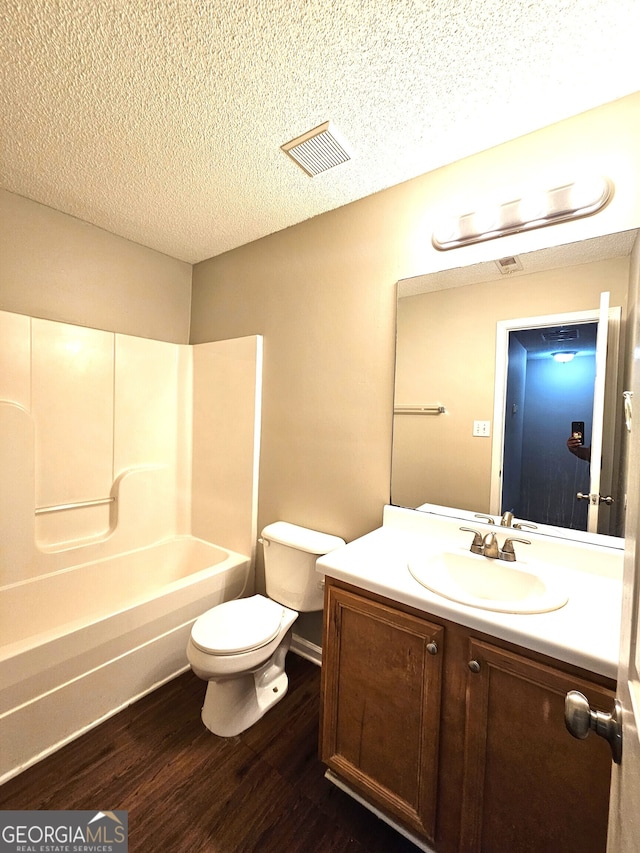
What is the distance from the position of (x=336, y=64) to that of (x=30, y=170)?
1.49 metres

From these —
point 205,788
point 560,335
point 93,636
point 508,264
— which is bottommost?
point 205,788

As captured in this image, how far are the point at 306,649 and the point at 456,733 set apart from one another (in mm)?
1222

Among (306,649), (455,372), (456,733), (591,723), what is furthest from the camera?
(306,649)

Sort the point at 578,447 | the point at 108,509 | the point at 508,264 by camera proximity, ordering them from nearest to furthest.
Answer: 1. the point at 578,447
2. the point at 508,264
3. the point at 108,509

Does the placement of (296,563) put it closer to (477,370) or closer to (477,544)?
(477,544)

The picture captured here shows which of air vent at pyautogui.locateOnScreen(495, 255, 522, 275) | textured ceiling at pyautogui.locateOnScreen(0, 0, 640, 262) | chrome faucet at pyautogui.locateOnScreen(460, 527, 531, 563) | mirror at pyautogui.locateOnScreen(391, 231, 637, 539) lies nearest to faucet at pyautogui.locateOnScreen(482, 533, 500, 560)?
chrome faucet at pyautogui.locateOnScreen(460, 527, 531, 563)

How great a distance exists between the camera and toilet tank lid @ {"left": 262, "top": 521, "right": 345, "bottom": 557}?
180 cm

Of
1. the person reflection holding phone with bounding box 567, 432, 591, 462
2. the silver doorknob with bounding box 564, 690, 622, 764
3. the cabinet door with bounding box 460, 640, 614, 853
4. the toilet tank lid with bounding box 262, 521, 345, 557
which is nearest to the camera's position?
the silver doorknob with bounding box 564, 690, 622, 764

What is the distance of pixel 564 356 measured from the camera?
1.32 metres

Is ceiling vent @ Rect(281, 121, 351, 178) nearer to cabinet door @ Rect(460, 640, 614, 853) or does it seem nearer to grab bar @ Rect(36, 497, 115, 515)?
cabinet door @ Rect(460, 640, 614, 853)

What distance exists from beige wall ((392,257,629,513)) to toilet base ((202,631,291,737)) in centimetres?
111

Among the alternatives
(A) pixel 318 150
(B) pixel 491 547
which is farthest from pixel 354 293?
(B) pixel 491 547

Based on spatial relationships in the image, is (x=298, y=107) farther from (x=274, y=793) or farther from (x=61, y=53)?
(x=274, y=793)

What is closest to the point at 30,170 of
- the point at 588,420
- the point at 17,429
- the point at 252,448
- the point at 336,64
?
the point at 17,429
